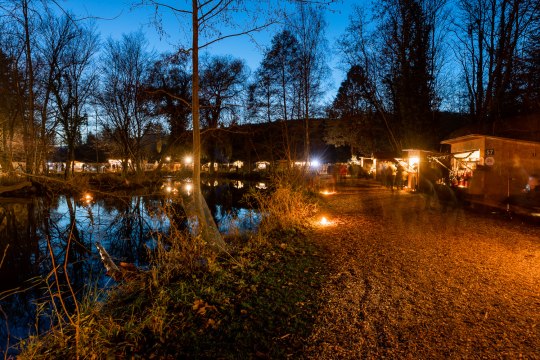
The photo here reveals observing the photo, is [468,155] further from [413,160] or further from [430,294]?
[430,294]

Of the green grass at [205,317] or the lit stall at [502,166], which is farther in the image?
the lit stall at [502,166]

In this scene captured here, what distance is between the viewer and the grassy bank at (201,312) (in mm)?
3398

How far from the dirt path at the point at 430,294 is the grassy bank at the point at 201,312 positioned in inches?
17.6

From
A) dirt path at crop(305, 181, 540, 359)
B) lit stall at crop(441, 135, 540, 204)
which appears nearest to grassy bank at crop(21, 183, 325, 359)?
dirt path at crop(305, 181, 540, 359)

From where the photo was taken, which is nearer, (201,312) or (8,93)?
(201,312)

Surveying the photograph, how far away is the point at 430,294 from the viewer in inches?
179

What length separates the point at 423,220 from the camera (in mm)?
10250

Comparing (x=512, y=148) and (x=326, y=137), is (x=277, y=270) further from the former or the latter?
(x=326, y=137)

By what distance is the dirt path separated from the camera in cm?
334

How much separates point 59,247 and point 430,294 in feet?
37.4

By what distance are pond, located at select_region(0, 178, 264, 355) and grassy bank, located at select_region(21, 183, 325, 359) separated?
0.59 m

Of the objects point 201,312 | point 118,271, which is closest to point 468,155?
point 201,312

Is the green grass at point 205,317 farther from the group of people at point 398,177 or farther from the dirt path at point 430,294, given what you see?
the group of people at point 398,177

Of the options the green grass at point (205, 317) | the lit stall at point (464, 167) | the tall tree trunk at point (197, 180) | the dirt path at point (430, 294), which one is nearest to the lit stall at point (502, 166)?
the lit stall at point (464, 167)
